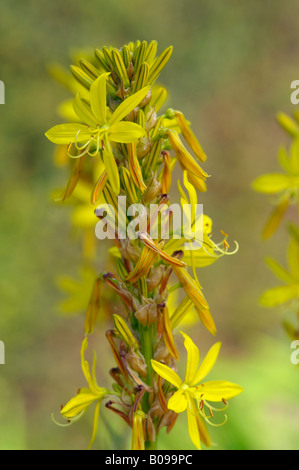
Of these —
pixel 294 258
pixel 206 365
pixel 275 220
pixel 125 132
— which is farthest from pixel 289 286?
pixel 125 132

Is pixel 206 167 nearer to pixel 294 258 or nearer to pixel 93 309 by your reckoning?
pixel 294 258

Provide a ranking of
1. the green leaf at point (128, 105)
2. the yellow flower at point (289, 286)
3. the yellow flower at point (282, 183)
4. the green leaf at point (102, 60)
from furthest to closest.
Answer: the yellow flower at point (282, 183) < the yellow flower at point (289, 286) < the green leaf at point (102, 60) < the green leaf at point (128, 105)

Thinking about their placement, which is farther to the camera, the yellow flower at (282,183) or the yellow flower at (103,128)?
the yellow flower at (282,183)

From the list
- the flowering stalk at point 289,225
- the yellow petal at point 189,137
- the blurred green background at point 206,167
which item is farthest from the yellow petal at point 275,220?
the blurred green background at point 206,167

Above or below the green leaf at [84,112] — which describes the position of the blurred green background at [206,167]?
above

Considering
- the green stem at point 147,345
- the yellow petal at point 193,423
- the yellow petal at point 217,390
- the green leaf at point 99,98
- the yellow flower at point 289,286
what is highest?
the green leaf at point 99,98

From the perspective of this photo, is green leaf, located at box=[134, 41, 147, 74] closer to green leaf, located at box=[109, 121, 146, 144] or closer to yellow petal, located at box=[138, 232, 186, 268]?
green leaf, located at box=[109, 121, 146, 144]

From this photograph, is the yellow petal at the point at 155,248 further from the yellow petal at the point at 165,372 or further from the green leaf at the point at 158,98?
the green leaf at the point at 158,98

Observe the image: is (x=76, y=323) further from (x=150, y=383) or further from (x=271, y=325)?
(x=150, y=383)
